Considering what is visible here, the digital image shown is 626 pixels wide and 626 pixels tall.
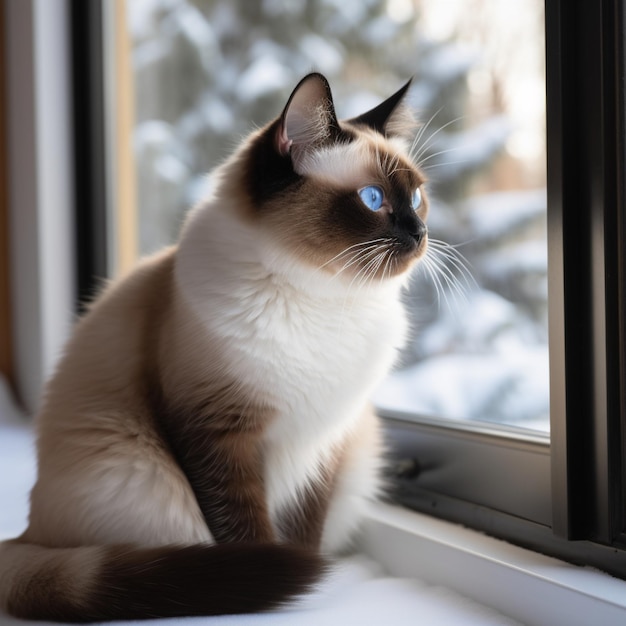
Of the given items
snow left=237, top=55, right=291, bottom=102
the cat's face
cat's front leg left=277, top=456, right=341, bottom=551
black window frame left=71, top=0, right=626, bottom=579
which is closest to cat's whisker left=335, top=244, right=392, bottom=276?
the cat's face

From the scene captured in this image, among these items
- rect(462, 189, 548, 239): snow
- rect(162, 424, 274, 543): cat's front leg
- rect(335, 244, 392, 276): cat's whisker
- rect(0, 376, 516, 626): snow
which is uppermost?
rect(462, 189, 548, 239): snow

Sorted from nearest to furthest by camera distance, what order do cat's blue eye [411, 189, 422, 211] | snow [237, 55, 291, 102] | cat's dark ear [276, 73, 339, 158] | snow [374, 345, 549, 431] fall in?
cat's dark ear [276, 73, 339, 158]
cat's blue eye [411, 189, 422, 211]
snow [374, 345, 549, 431]
snow [237, 55, 291, 102]

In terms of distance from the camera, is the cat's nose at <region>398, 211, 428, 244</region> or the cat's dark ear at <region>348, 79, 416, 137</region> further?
the cat's dark ear at <region>348, 79, 416, 137</region>

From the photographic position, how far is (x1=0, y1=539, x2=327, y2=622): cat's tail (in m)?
0.97

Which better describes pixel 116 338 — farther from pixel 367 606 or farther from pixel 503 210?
pixel 503 210

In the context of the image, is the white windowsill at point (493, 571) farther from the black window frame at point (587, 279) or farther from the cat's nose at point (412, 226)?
the cat's nose at point (412, 226)

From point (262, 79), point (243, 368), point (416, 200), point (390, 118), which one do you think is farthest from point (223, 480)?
point (262, 79)

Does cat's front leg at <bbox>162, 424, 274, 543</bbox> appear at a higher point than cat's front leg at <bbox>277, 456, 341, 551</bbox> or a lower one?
higher

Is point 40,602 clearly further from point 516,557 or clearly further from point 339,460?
point 516,557

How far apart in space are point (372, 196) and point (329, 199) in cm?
7

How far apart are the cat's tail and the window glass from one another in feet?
1.77

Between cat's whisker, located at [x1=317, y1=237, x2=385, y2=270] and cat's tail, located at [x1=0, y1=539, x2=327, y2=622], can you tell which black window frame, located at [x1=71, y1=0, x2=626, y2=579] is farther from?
cat's tail, located at [x1=0, y1=539, x2=327, y2=622]

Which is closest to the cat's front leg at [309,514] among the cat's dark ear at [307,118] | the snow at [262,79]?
the cat's dark ear at [307,118]

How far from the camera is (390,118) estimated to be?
4.17 feet
